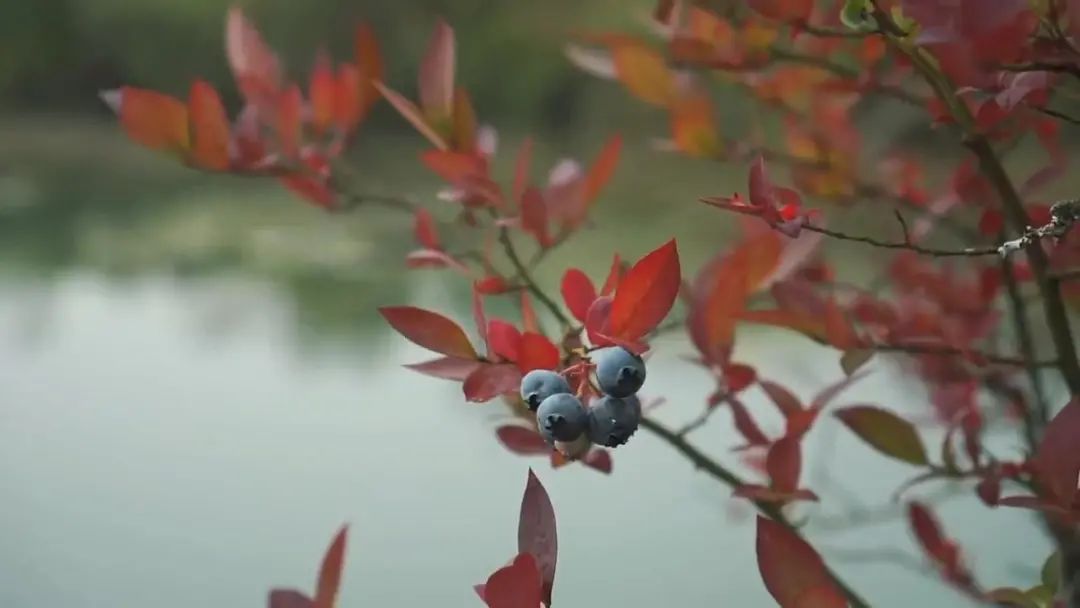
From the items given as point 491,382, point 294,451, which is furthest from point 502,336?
point 294,451

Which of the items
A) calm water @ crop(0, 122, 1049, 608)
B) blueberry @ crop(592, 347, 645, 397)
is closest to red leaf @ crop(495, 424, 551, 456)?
blueberry @ crop(592, 347, 645, 397)

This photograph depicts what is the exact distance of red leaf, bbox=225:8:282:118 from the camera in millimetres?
513

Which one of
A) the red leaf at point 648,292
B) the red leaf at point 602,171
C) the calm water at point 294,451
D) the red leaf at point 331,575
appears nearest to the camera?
the red leaf at point 648,292

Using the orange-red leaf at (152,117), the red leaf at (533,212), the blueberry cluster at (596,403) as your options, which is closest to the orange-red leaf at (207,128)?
the orange-red leaf at (152,117)

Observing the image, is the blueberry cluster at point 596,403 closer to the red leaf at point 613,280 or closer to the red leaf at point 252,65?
the red leaf at point 613,280

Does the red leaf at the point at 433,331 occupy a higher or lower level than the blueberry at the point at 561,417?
higher

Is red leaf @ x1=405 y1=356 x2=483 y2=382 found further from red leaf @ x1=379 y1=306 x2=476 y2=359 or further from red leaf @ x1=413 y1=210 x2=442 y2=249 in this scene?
red leaf @ x1=413 y1=210 x2=442 y2=249

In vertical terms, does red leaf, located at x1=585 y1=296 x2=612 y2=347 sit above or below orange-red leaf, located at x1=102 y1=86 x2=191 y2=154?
below

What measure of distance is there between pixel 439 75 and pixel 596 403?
0.21 meters

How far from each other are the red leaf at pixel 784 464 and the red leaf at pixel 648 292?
5.4 inches

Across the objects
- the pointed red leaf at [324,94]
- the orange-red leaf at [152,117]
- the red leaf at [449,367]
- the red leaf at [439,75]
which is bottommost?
the red leaf at [449,367]

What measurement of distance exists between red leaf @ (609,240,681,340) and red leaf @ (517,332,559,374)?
0.10 feet

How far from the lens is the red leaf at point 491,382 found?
314 millimetres

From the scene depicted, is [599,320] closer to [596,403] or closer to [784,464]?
[596,403]
